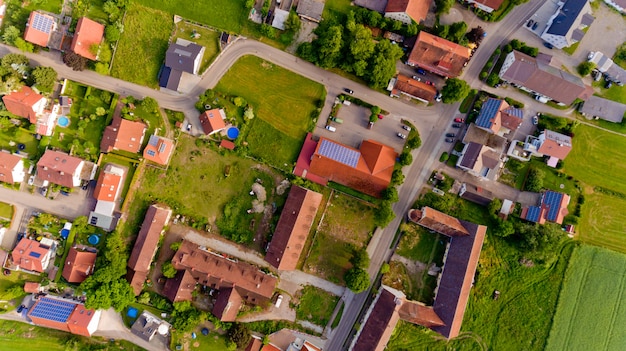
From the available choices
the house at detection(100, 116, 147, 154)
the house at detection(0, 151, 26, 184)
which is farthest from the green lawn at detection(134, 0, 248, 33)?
the house at detection(0, 151, 26, 184)

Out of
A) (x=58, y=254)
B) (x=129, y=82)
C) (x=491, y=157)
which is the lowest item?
(x=58, y=254)

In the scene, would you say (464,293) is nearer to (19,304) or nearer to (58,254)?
(58,254)

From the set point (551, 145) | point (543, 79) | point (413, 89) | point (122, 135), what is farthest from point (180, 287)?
point (543, 79)

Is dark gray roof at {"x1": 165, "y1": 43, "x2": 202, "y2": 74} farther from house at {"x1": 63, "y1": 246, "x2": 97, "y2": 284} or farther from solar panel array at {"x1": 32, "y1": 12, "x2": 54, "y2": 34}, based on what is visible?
house at {"x1": 63, "y1": 246, "x2": 97, "y2": 284}

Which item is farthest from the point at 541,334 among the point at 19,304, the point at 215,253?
the point at 19,304

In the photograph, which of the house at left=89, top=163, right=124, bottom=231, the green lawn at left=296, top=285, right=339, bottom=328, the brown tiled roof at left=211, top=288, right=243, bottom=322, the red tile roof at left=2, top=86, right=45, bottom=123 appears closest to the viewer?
the red tile roof at left=2, top=86, right=45, bottom=123

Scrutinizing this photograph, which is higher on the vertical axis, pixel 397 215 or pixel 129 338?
pixel 397 215
